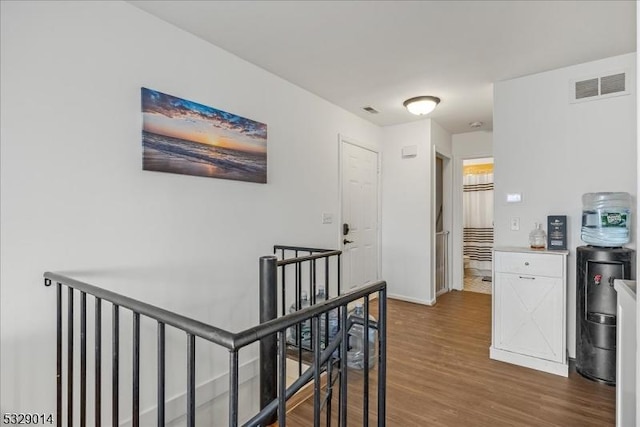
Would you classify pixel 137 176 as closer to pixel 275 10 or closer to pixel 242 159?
pixel 242 159

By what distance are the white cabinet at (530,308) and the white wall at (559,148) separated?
0.31m

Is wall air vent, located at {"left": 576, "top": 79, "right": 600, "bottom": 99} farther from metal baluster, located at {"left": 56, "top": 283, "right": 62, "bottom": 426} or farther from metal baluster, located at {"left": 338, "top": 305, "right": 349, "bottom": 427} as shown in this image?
metal baluster, located at {"left": 56, "top": 283, "right": 62, "bottom": 426}

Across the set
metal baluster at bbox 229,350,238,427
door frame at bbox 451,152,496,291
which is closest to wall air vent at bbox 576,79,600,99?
door frame at bbox 451,152,496,291

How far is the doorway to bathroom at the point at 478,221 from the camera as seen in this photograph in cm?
651

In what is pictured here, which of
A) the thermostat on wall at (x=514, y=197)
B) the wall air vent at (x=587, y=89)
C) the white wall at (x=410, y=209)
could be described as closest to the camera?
the wall air vent at (x=587, y=89)

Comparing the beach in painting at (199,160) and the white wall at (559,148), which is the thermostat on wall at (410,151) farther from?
the beach in painting at (199,160)

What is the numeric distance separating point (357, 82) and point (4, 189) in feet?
8.70

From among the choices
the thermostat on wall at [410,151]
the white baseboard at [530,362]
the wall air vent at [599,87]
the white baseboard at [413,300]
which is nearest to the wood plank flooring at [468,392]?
the white baseboard at [530,362]

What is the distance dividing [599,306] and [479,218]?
14.8 ft

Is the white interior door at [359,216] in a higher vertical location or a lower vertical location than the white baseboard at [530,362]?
higher

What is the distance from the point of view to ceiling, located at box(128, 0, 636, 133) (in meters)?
2.01

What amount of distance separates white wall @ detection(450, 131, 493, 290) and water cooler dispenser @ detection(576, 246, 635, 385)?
2.66 meters

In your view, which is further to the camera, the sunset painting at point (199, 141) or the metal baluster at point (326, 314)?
the sunset painting at point (199, 141)

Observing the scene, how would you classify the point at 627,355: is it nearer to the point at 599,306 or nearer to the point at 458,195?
the point at 599,306
